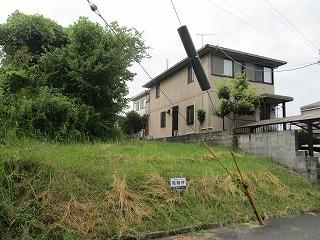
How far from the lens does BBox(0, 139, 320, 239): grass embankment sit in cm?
634

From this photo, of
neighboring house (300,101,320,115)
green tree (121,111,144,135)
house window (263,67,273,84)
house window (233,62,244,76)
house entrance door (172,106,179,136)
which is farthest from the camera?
green tree (121,111,144,135)

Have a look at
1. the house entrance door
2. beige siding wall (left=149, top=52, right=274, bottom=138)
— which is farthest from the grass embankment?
the house entrance door

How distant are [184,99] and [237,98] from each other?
218 inches

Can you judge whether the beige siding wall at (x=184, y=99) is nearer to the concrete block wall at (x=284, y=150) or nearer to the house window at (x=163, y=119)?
the house window at (x=163, y=119)

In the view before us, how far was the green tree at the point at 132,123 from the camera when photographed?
29.5 m

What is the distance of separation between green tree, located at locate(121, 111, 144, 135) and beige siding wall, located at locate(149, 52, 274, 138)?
5.32ft

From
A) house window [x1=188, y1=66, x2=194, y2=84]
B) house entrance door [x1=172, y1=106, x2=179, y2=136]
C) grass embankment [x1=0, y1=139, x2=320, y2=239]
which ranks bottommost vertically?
grass embankment [x1=0, y1=139, x2=320, y2=239]

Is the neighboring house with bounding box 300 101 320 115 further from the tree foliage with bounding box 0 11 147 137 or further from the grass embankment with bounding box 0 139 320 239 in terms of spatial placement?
the tree foliage with bounding box 0 11 147 137

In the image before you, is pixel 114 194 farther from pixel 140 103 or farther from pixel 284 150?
pixel 140 103

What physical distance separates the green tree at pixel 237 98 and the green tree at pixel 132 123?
1249 centimetres

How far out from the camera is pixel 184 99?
23109 millimetres

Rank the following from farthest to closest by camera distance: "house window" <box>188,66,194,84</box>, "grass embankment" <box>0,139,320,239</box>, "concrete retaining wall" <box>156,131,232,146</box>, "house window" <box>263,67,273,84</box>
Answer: "house window" <box>188,66,194,84</box>
"house window" <box>263,67,273,84</box>
"concrete retaining wall" <box>156,131,232,146</box>
"grass embankment" <box>0,139,320,239</box>

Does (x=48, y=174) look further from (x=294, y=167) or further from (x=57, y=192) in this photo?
(x=294, y=167)

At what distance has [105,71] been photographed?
44.6 feet
